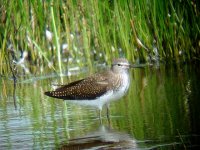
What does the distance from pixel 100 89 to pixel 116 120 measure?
594mm

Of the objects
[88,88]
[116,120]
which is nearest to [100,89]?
[88,88]

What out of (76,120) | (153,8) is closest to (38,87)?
(153,8)

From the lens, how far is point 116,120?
8484mm

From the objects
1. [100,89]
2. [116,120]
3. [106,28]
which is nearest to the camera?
[116,120]

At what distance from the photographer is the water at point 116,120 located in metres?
7.30

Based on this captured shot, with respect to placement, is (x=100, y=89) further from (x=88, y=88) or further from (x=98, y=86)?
(x=88, y=88)

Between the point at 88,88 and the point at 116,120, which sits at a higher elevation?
the point at 88,88

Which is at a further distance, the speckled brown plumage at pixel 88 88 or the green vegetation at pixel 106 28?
the green vegetation at pixel 106 28

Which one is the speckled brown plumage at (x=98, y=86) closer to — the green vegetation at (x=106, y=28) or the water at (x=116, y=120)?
the water at (x=116, y=120)

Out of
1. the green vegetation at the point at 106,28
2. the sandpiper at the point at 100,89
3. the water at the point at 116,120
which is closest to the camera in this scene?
the water at the point at 116,120

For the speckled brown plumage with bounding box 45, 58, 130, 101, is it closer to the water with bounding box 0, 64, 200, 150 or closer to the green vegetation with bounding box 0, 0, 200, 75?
the water with bounding box 0, 64, 200, 150

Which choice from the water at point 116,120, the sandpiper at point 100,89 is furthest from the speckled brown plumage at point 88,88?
the water at point 116,120

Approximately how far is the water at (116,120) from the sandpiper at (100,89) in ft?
0.67

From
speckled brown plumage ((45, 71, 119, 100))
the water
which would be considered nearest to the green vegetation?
the water
